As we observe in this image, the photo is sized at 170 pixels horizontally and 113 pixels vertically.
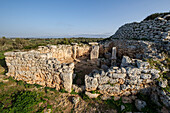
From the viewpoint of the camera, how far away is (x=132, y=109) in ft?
13.1

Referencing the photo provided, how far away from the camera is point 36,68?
5.59m

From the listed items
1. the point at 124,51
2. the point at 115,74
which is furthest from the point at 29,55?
the point at 124,51

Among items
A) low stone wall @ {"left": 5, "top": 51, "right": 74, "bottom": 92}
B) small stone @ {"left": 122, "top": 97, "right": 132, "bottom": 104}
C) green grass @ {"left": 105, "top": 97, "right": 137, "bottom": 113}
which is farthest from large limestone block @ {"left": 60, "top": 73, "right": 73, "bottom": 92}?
small stone @ {"left": 122, "top": 97, "right": 132, "bottom": 104}

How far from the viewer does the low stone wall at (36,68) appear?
5.36 metres

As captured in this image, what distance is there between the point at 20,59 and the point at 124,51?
402 inches

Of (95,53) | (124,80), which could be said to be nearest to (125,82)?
(124,80)

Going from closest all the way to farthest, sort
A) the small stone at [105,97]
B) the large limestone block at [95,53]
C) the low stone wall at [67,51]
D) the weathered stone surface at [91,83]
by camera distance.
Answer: the small stone at [105,97] → the weathered stone surface at [91,83] → the low stone wall at [67,51] → the large limestone block at [95,53]

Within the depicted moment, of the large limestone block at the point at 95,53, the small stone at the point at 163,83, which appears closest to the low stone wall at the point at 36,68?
the small stone at the point at 163,83

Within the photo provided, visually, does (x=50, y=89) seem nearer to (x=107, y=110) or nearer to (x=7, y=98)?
(x=7, y=98)

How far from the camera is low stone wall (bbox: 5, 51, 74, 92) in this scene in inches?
211

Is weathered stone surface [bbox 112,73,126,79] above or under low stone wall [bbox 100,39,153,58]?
under

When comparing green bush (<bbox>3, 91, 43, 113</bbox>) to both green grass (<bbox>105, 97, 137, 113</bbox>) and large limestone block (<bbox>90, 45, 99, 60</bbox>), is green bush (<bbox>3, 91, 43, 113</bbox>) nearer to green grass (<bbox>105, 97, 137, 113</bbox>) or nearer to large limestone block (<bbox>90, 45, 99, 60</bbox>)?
green grass (<bbox>105, 97, 137, 113</bbox>)

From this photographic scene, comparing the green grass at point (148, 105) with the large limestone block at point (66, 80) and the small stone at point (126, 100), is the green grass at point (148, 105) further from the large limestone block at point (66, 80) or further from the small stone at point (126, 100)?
the large limestone block at point (66, 80)

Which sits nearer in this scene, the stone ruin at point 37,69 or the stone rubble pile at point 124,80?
the stone rubble pile at point 124,80
